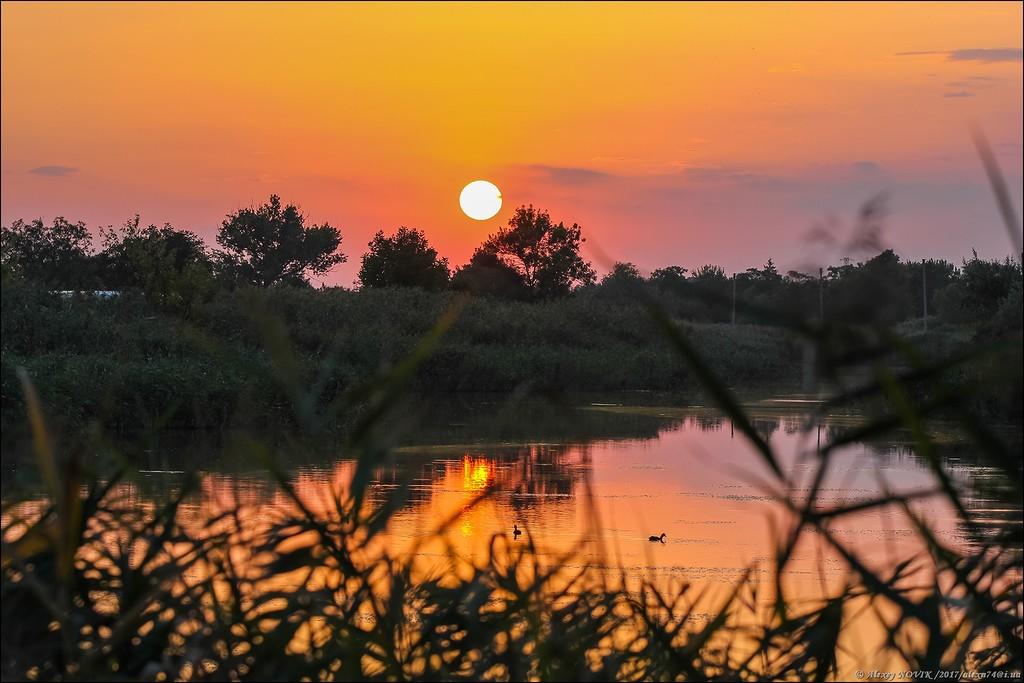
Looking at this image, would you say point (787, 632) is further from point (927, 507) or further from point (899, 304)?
point (927, 507)

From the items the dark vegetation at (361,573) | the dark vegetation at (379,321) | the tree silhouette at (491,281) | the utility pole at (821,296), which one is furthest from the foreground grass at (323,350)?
the utility pole at (821,296)

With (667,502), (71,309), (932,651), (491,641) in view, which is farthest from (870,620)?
(71,309)

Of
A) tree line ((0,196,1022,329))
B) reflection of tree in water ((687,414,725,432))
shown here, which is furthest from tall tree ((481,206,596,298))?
reflection of tree in water ((687,414,725,432))

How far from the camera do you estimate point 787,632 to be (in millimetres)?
2338

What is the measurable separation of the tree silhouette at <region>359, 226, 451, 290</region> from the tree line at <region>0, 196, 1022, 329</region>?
0.04 meters

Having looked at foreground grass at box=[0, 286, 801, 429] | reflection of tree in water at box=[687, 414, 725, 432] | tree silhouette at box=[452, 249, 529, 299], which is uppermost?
tree silhouette at box=[452, 249, 529, 299]

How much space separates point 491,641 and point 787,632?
24.0 inches

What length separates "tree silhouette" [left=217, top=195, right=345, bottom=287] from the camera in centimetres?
6159

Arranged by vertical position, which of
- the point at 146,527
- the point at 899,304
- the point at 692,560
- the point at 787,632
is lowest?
the point at 692,560

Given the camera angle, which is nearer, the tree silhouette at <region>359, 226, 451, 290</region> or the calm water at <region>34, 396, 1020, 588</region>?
the calm water at <region>34, 396, 1020, 588</region>

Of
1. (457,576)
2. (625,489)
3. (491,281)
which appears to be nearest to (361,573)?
(457,576)

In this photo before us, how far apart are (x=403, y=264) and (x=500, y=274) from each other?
4060mm

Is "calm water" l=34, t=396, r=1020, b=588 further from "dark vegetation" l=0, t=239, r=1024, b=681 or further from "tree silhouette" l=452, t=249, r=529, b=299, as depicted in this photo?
"tree silhouette" l=452, t=249, r=529, b=299

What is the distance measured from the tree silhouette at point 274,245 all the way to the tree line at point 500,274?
0.18 ft
